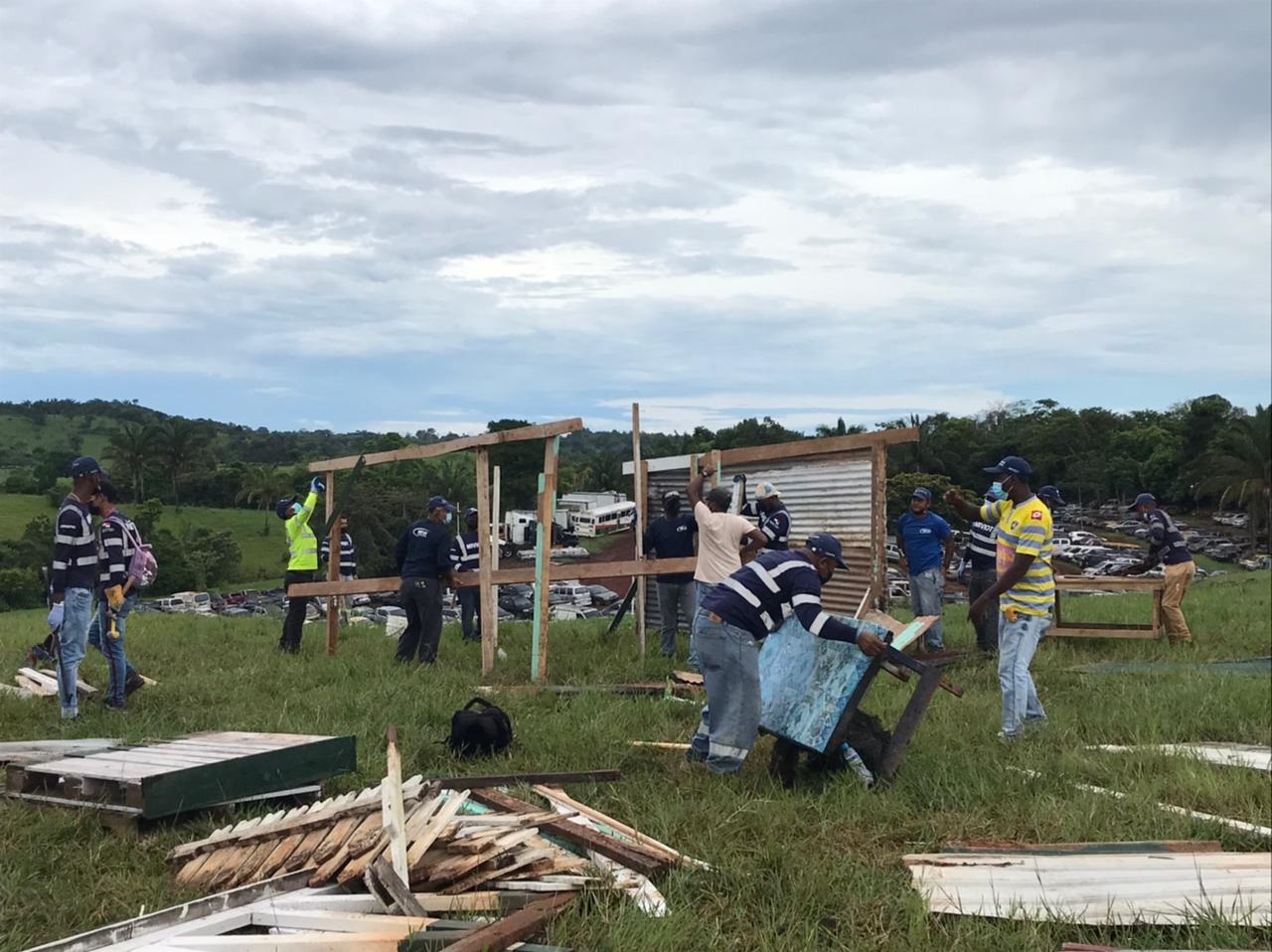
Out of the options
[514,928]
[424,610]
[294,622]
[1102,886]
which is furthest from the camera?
[294,622]

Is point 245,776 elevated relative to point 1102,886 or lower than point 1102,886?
elevated

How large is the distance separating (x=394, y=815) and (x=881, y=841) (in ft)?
8.25

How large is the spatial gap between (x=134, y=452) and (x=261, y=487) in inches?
389

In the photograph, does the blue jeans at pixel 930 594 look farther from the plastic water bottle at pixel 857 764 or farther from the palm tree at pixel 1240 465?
the palm tree at pixel 1240 465

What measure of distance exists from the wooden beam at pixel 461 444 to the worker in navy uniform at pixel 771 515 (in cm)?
221

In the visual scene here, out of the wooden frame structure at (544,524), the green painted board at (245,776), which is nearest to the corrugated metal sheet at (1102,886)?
the green painted board at (245,776)

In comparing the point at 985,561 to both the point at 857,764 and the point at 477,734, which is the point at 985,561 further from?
the point at 477,734

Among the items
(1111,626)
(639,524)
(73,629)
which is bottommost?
(1111,626)

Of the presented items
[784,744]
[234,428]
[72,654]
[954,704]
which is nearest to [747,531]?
[954,704]

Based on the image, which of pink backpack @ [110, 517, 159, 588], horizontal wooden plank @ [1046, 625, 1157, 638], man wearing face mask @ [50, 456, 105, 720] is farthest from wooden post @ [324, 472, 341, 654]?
horizontal wooden plank @ [1046, 625, 1157, 638]

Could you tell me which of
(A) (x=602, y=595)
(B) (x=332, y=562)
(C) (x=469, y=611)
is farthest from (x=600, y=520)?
(A) (x=602, y=595)

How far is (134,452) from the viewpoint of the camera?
64.5 m

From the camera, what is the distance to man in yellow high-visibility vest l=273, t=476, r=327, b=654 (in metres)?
12.3

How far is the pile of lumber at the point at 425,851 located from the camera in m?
4.46
